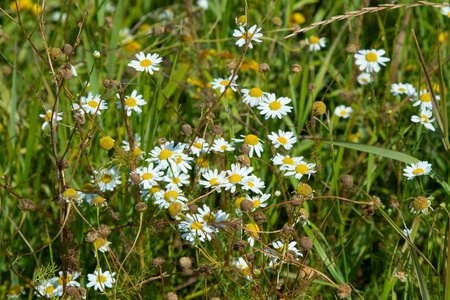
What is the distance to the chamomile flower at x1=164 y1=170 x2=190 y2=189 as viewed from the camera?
63.2 inches

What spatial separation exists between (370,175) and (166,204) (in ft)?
2.97

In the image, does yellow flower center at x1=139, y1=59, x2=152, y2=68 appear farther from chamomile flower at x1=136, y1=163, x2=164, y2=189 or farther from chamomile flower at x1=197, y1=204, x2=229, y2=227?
chamomile flower at x1=197, y1=204, x2=229, y2=227

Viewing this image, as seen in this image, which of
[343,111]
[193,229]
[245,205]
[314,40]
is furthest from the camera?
[314,40]

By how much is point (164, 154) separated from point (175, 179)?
0.11 m

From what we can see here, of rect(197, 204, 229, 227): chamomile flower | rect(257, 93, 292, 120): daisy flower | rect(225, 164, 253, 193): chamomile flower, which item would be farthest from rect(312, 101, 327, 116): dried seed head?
rect(197, 204, 229, 227): chamomile flower

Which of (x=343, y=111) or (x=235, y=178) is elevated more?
(x=343, y=111)

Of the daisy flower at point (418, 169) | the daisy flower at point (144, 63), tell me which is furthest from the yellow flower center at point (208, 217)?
the daisy flower at point (418, 169)

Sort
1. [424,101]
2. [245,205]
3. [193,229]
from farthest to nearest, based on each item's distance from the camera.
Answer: [424,101]
[193,229]
[245,205]

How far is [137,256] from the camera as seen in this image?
178cm

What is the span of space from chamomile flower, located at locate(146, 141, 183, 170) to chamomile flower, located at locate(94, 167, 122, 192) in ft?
0.58

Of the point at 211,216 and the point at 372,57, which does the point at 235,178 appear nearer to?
the point at 211,216

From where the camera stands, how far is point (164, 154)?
166 cm

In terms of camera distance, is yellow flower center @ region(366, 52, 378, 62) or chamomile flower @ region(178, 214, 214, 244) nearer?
chamomile flower @ region(178, 214, 214, 244)

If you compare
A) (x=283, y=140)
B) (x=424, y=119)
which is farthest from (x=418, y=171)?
(x=283, y=140)
